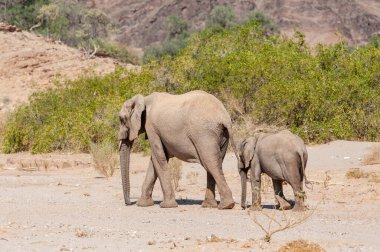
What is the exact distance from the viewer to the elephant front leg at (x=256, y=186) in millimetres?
10703

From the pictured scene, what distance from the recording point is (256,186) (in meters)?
10.9

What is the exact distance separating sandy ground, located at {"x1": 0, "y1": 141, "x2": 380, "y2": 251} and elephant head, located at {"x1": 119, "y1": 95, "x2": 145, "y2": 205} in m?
0.45

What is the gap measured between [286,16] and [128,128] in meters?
68.8

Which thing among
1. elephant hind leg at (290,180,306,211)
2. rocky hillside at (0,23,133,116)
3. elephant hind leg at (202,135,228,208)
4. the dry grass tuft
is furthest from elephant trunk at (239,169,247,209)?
rocky hillside at (0,23,133,116)

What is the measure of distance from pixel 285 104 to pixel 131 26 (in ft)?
211

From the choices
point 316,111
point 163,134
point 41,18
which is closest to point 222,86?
point 316,111

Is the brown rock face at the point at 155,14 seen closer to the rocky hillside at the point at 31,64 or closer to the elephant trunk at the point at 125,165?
the rocky hillside at the point at 31,64

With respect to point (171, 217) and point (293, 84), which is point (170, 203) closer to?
point (171, 217)

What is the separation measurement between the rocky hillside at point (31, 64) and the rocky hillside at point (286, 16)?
34241 mm

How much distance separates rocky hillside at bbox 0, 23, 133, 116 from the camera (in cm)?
3688

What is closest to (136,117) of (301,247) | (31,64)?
(301,247)

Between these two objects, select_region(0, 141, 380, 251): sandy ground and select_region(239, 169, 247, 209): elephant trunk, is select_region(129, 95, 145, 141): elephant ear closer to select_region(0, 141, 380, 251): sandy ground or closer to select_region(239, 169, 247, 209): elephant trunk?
select_region(0, 141, 380, 251): sandy ground

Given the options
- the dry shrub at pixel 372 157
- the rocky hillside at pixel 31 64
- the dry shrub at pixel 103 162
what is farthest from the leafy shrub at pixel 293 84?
the rocky hillside at pixel 31 64

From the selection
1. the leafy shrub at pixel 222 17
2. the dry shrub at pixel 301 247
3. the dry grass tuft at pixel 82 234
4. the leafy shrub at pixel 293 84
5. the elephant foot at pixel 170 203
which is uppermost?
the dry shrub at pixel 301 247
